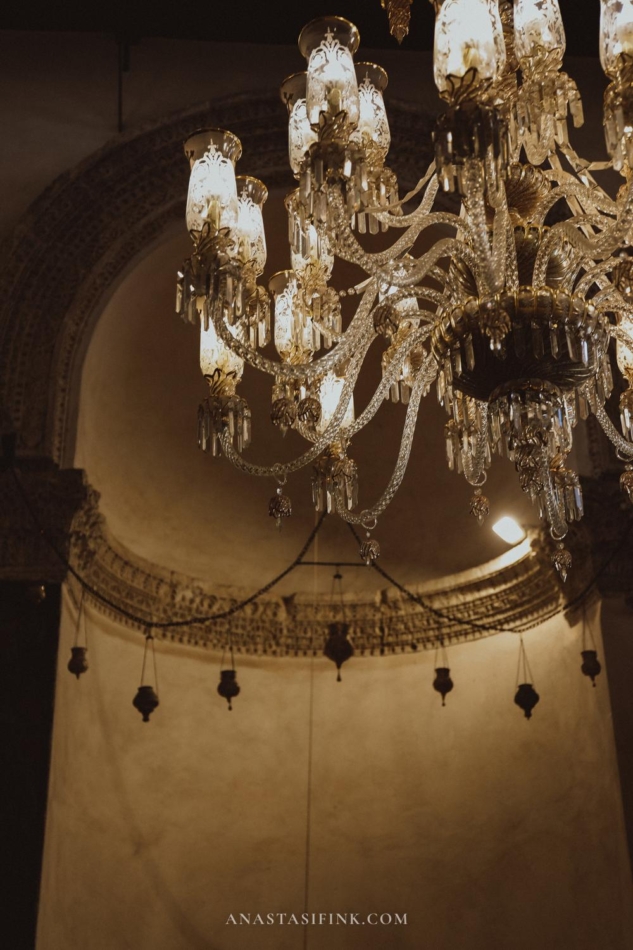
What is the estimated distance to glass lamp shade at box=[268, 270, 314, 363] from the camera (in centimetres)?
366

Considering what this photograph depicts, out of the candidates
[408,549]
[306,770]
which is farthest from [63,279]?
[306,770]

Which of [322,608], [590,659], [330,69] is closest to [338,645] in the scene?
[322,608]

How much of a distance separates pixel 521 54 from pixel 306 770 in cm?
426

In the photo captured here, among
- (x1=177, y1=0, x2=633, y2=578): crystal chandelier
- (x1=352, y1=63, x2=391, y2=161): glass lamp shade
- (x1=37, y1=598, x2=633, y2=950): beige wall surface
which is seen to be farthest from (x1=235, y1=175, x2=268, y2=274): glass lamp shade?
(x1=37, y1=598, x2=633, y2=950): beige wall surface

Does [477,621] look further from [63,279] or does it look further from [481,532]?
[63,279]

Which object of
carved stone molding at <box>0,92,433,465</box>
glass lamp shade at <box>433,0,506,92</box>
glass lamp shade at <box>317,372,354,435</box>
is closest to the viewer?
glass lamp shade at <box>433,0,506,92</box>

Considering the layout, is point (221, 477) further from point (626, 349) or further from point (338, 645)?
point (626, 349)

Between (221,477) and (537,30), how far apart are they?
12.5 feet

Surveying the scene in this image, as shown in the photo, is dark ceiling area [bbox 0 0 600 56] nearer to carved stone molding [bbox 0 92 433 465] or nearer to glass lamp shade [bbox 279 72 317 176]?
carved stone molding [bbox 0 92 433 465]

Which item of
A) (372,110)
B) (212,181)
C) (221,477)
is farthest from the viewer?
(221,477)

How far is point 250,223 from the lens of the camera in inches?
135

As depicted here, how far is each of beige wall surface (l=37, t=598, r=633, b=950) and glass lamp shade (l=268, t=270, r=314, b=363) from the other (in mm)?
2083

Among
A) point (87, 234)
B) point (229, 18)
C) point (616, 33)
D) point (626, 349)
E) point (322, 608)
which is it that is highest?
point (229, 18)

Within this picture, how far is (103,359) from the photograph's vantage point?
588 centimetres
